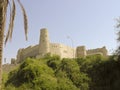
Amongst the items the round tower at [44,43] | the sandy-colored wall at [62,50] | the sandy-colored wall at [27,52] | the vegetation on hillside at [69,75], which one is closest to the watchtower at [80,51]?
the sandy-colored wall at [62,50]

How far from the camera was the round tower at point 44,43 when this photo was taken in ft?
157

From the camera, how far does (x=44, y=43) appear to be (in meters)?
48.2

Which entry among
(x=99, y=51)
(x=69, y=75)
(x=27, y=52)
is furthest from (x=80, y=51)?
(x=69, y=75)

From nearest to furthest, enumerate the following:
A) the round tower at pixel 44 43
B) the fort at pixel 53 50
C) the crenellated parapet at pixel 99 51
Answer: the round tower at pixel 44 43
the fort at pixel 53 50
the crenellated parapet at pixel 99 51

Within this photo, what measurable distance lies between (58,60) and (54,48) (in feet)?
63.3

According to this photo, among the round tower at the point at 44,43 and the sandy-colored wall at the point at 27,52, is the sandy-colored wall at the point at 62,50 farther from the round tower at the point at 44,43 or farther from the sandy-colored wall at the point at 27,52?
the sandy-colored wall at the point at 27,52

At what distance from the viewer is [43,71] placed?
90.3 feet

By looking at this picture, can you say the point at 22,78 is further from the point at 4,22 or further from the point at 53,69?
the point at 4,22

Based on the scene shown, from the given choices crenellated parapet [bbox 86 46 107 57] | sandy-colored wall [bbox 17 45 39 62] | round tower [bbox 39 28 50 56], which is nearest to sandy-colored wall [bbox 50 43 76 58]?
round tower [bbox 39 28 50 56]

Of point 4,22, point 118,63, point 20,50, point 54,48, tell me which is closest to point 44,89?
point 118,63

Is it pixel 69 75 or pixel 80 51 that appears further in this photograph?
pixel 80 51

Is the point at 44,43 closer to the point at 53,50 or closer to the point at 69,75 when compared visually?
the point at 53,50

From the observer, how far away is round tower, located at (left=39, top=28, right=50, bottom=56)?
47719 millimetres

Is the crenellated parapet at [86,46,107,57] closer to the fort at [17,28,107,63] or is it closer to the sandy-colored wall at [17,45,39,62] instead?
the fort at [17,28,107,63]
